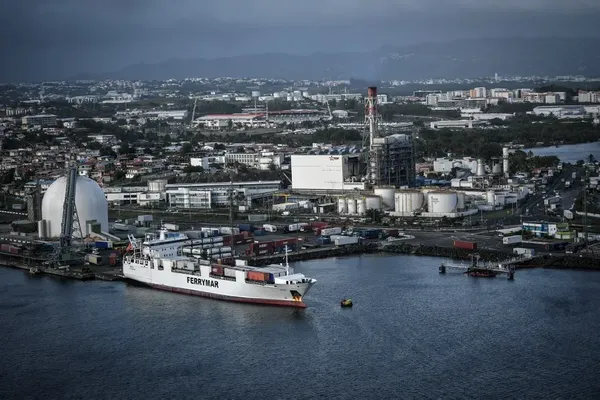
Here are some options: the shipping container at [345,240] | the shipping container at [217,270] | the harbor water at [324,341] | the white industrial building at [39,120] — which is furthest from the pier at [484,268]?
the white industrial building at [39,120]

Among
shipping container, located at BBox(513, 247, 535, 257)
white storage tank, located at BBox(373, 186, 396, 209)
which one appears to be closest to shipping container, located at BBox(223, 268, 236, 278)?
shipping container, located at BBox(513, 247, 535, 257)

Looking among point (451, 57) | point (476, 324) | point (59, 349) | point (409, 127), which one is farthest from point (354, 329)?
point (451, 57)

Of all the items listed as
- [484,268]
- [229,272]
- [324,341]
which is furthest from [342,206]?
[324,341]

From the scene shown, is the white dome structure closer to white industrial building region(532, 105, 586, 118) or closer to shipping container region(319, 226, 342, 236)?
Result: shipping container region(319, 226, 342, 236)

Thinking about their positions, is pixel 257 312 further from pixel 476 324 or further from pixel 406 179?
pixel 406 179

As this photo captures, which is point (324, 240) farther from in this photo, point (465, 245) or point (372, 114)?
point (372, 114)

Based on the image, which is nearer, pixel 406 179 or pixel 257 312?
pixel 257 312

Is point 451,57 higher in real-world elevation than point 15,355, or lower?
higher

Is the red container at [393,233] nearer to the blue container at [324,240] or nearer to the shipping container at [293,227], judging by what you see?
the blue container at [324,240]
